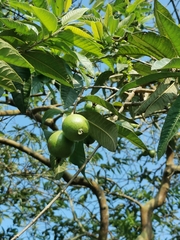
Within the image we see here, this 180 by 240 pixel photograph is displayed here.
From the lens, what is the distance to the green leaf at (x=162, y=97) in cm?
109

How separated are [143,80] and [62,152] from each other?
0.99 feet

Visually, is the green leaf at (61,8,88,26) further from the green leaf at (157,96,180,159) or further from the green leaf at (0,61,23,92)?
the green leaf at (157,96,180,159)

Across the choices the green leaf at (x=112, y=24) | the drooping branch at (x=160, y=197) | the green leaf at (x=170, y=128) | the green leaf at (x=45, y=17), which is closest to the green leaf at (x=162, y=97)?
the green leaf at (x=170, y=128)

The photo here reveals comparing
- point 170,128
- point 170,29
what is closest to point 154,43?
point 170,29

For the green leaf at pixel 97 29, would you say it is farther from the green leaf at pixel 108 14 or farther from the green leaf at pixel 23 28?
the green leaf at pixel 23 28

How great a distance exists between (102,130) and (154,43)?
30 centimetres

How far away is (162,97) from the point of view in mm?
1097

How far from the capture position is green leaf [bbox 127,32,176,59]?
0.99 meters

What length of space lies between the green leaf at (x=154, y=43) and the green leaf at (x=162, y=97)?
9 centimetres

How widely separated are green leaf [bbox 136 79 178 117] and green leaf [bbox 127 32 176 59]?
86 millimetres

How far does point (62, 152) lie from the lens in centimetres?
117

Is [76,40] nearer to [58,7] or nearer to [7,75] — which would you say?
[58,7]

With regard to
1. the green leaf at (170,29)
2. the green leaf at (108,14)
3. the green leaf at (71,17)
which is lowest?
the green leaf at (170,29)

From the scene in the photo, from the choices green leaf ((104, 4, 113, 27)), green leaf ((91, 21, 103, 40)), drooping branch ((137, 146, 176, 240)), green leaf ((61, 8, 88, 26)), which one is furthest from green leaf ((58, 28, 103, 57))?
drooping branch ((137, 146, 176, 240))
